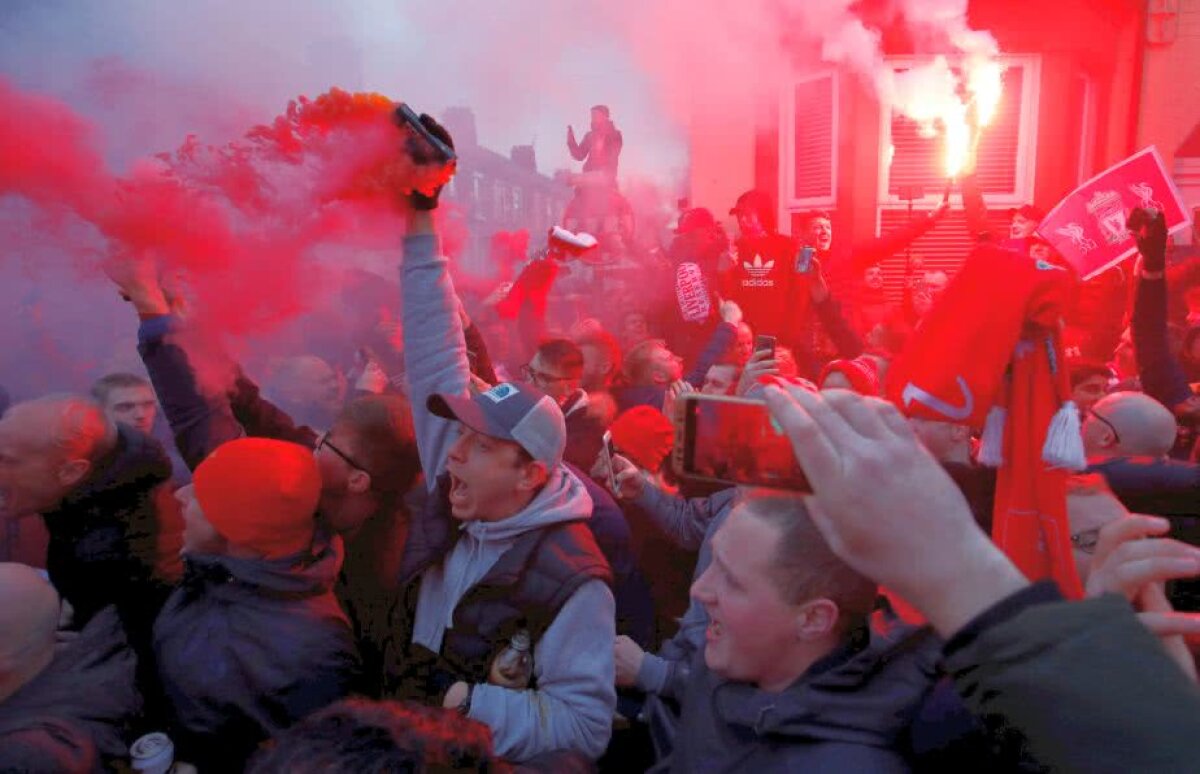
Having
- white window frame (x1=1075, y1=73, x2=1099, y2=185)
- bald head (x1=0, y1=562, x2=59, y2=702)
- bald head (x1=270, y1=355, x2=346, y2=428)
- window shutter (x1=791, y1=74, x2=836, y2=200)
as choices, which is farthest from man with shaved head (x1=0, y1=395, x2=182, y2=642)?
white window frame (x1=1075, y1=73, x2=1099, y2=185)

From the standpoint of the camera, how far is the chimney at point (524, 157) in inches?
282

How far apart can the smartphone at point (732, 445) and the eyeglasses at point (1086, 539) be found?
5.10 feet

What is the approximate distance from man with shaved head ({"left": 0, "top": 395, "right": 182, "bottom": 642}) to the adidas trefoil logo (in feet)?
14.7

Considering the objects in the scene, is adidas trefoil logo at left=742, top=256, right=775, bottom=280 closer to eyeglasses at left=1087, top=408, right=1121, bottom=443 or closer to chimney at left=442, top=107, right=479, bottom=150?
chimney at left=442, top=107, right=479, bottom=150

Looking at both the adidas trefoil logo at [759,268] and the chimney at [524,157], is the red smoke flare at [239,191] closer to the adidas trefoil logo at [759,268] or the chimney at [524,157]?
the adidas trefoil logo at [759,268]

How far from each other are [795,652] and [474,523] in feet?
3.33

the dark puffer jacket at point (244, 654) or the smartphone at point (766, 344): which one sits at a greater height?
the smartphone at point (766, 344)

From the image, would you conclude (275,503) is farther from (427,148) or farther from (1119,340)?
(1119,340)

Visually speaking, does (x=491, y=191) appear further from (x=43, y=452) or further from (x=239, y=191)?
(x=43, y=452)

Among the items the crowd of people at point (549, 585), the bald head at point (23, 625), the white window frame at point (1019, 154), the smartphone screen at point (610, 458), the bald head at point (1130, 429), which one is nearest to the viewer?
the crowd of people at point (549, 585)

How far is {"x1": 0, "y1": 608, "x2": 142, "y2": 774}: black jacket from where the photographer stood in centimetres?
164

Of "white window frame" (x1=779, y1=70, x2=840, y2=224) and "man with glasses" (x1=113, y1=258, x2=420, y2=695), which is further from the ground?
"white window frame" (x1=779, y1=70, x2=840, y2=224)

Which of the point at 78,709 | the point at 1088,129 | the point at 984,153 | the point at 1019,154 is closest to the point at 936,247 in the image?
the point at 984,153

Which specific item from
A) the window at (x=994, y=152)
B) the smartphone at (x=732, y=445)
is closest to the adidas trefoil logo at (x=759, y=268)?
the window at (x=994, y=152)
